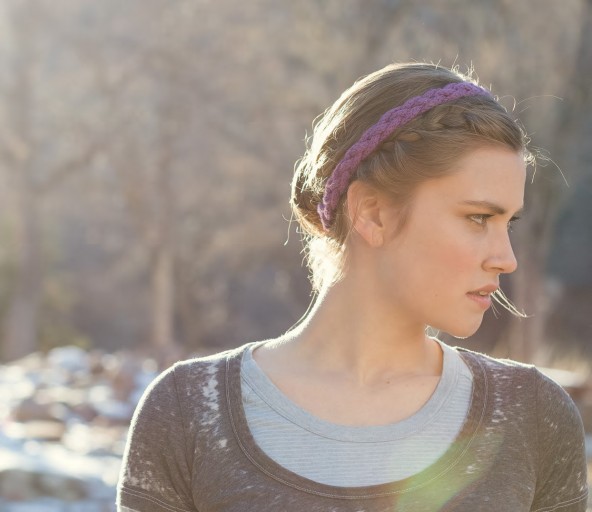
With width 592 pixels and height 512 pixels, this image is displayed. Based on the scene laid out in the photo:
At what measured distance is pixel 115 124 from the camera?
1786 cm

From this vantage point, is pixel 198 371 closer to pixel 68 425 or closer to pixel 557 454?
pixel 557 454

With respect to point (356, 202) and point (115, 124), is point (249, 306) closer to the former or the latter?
point (115, 124)

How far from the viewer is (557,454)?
200 centimetres

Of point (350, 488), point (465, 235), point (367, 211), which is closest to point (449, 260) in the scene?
point (465, 235)

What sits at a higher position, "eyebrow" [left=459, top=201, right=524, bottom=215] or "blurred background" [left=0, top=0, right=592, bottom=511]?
"blurred background" [left=0, top=0, right=592, bottom=511]

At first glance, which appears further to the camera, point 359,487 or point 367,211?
point 367,211

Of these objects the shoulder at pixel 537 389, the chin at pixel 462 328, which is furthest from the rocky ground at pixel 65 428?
the chin at pixel 462 328

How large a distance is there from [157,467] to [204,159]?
1688cm

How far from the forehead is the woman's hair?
0.6 inches

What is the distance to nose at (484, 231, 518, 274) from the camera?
1880 millimetres

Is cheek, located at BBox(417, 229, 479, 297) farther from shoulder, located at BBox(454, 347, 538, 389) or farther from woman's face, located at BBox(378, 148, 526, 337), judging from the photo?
shoulder, located at BBox(454, 347, 538, 389)

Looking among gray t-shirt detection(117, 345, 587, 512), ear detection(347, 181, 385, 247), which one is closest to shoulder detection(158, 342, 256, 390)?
gray t-shirt detection(117, 345, 587, 512)

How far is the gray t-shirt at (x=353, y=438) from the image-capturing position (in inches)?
75.3

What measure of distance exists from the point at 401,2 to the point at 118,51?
18.9 ft
